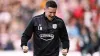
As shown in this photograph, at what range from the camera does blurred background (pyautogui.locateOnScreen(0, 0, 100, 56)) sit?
1234 cm

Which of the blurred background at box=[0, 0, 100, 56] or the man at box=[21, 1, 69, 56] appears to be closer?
the man at box=[21, 1, 69, 56]

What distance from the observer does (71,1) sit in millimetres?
12664

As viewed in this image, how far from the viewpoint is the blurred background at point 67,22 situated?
12336mm

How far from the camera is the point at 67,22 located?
12539 millimetres

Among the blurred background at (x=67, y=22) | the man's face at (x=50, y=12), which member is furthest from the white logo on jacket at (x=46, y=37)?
the blurred background at (x=67, y=22)

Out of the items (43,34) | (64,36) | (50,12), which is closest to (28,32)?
(43,34)

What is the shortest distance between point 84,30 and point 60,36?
5.42 meters

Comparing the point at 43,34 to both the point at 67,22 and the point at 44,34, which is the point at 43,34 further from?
the point at 67,22

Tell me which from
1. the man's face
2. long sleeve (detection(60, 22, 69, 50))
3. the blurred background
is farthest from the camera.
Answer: the blurred background

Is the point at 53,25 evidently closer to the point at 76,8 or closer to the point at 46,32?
the point at 46,32

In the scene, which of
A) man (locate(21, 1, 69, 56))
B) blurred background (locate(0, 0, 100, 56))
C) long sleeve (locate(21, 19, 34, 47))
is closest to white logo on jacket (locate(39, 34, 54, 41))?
man (locate(21, 1, 69, 56))

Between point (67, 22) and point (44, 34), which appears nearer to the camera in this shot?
point (44, 34)

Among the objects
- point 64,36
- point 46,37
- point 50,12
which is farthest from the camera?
point 64,36

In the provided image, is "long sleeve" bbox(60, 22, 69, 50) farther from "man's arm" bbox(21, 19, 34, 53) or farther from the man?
"man's arm" bbox(21, 19, 34, 53)
